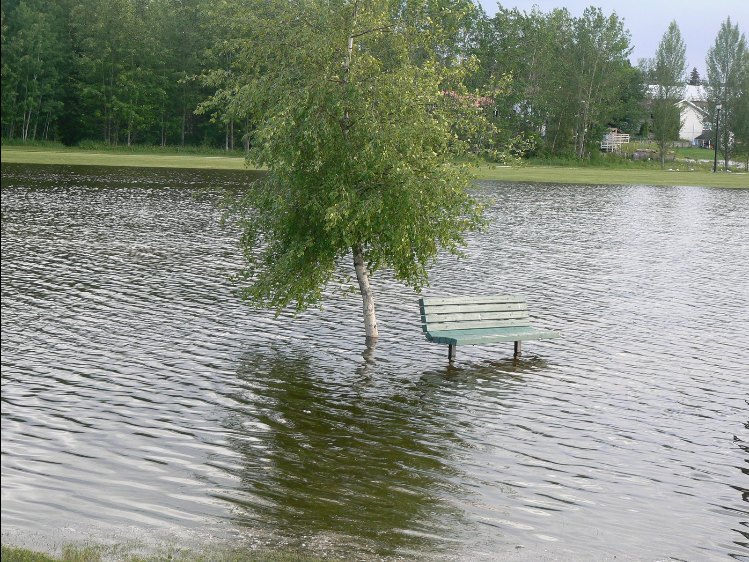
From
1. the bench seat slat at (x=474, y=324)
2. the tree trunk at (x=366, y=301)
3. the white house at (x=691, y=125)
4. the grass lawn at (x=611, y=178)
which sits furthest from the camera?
the white house at (x=691, y=125)

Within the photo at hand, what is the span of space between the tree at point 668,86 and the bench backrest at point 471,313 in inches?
3694

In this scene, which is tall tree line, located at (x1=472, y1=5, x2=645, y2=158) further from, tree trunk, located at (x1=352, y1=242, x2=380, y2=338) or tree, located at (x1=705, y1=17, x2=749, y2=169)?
tree trunk, located at (x1=352, y1=242, x2=380, y2=338)

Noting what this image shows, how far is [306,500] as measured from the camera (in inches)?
383

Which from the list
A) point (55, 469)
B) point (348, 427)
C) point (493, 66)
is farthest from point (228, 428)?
point (493, 66)

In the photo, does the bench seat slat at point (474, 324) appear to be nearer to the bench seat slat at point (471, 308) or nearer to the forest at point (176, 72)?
the bench seat slat at point (471, 308)

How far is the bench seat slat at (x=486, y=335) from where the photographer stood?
53.0ft

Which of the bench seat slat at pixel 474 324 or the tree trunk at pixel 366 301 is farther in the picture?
the tree trunk at pixel 366 301

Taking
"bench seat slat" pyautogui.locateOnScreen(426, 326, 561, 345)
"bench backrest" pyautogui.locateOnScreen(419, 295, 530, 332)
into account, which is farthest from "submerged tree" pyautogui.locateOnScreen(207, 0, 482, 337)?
"bench seat slat" pyautogui.locateOnScreen(426, 326, 561, 345)

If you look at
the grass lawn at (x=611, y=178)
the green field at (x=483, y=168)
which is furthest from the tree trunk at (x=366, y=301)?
the grass lawn at (x=611, y=178)

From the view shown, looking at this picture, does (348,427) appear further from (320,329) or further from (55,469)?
(320,329)

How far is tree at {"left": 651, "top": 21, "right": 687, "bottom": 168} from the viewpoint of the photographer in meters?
106

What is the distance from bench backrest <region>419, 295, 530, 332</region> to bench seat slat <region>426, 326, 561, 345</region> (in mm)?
106

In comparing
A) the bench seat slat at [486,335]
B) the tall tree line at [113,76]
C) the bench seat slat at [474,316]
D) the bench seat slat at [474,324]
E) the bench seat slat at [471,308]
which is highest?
the tall tree line at [113,76]

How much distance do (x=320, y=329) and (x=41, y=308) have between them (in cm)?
604
